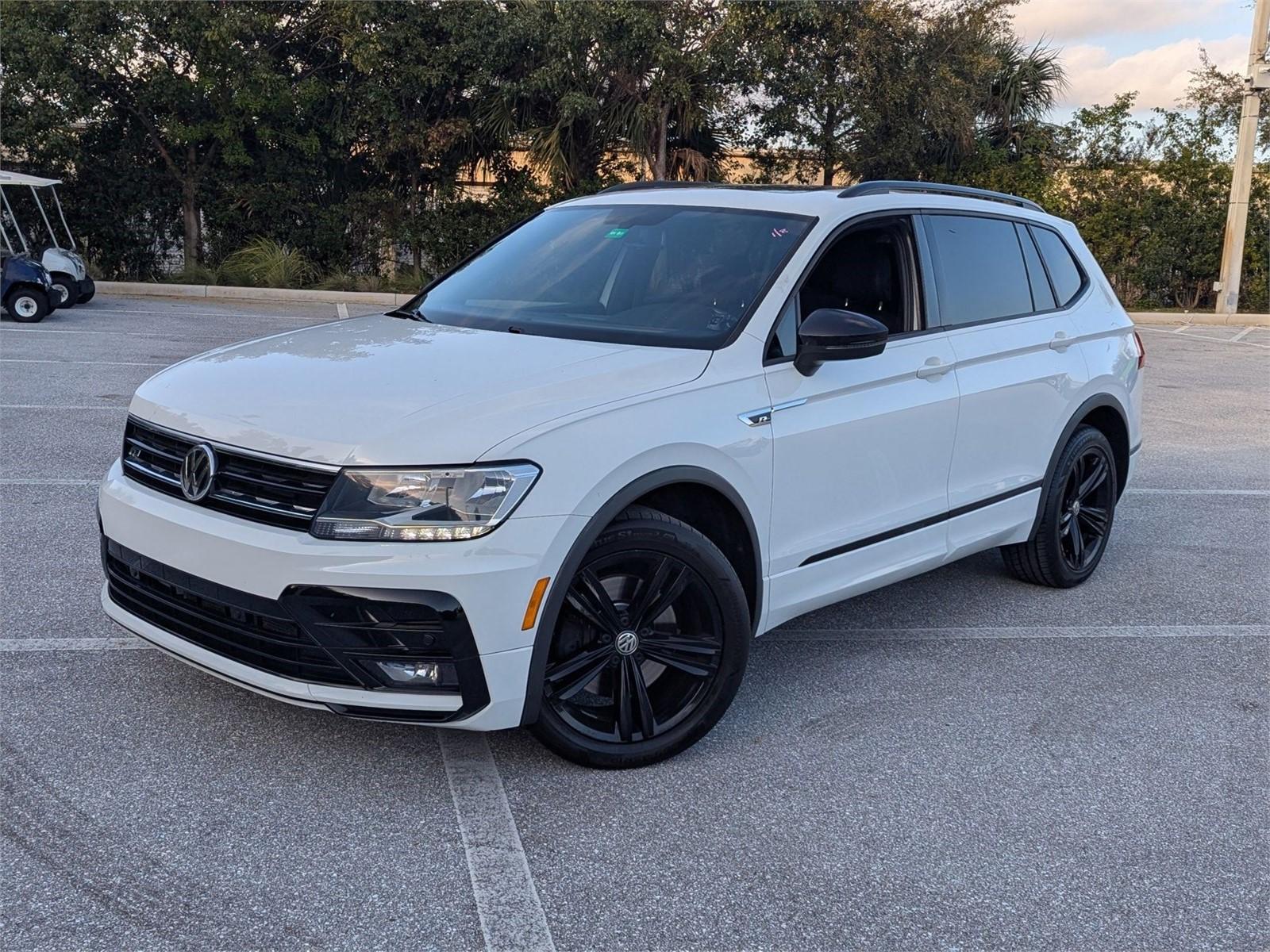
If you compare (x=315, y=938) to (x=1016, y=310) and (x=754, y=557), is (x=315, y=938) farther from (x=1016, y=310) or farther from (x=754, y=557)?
(x=1016, y=310)

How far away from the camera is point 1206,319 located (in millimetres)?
22219

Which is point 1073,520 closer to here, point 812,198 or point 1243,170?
point 812,198

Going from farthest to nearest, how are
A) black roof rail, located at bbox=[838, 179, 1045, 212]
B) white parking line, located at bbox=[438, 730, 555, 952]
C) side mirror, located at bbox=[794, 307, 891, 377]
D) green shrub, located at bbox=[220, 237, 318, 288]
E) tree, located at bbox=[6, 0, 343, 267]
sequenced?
green shrub, located at bbox=[220, 237, 318, 288], tree, located at bbox=[6, 0, 343, 267], black roof rail, located at bbox=[838, 179, 1045, 212], side mirror, located at bbox=[794, 307, 891, 377], white parking line, located at bbox=[438, 730, 555, 952]

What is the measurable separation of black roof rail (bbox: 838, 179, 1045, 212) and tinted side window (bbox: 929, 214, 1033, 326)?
0.38ft

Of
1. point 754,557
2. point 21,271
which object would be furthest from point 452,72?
point 754,557

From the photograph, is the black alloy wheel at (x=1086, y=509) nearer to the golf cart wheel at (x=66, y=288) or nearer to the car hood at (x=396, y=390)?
the car hood at (x=396, y=390)

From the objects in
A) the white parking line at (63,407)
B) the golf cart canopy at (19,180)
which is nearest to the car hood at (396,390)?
the white parking line at (63,407)

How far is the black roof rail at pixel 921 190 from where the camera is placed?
472 centimetres

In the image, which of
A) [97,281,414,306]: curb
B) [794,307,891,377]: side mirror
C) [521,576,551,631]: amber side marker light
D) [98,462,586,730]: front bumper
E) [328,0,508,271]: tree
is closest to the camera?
[98,462,586,730]: front bumper

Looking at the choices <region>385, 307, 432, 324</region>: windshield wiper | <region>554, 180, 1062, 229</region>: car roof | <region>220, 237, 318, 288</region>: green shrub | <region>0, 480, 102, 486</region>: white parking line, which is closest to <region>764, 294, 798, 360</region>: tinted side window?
<region>554, 180, 1062, 229</region>: car roof

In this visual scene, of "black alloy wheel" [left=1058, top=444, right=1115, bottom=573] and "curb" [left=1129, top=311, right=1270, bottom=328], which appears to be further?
"curb" [left=1129, top=311, right=1270, bottom=328]

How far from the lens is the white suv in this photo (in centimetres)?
325

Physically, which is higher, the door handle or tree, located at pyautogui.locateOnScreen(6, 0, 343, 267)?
tree, located at pyautogui.locateOnScreen(6, 0, 343, 267)

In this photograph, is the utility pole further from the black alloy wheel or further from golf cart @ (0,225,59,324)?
golf cart @ (0,225,59,324)
